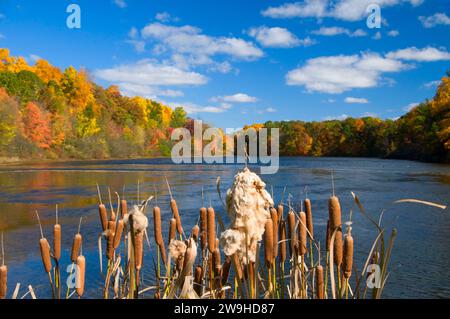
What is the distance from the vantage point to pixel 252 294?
7.01ft

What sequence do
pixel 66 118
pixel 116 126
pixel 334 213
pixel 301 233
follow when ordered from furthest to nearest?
pixel 116 126, pixel 66 118, pixel 301 233, pixel 334 213

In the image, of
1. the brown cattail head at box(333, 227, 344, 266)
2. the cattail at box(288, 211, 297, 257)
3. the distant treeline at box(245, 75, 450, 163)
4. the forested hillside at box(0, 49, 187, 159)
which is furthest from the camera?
the forested hillside at box(0, 49, 187, 159)

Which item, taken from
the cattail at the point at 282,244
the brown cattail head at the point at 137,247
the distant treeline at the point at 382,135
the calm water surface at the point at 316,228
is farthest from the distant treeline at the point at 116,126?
the brown cattail head at the point at 137,247

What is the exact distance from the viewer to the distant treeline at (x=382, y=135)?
51747mm

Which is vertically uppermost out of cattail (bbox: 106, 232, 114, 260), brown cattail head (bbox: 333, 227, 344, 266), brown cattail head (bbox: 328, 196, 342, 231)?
brown cattail head (bbox: 328, 196, 342, 231)

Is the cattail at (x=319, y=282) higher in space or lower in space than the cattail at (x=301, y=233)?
lower

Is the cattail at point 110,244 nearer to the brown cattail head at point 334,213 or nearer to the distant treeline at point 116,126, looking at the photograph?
the brown cattail head at point 334,213

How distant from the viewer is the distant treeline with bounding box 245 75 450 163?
51.7 m

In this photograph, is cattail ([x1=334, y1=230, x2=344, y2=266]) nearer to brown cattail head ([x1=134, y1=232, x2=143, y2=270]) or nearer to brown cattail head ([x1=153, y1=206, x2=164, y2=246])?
brown cattail head ([x1=134, y1=232, x2=143, y2=270])

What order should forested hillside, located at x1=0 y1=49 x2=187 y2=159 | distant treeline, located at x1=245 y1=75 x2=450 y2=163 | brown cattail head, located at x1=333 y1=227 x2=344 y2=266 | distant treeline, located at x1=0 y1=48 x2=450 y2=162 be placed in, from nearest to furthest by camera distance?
brown cattail head, located at x1=333 y1=227 x2=344 y2=266, distant treeline, located at x1=245 y1=75 x2=450 y2=163, distant treeline, located at x1=0 y1=48 x2=450 y2=162, forested hillside, located at x1=0 y1=49 x2=187 y2=159

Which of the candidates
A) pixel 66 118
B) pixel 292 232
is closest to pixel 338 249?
pixel 292 232

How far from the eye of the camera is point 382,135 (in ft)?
282

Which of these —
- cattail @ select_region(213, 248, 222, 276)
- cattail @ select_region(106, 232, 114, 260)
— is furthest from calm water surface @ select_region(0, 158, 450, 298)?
cattail @ select_region(106, 232, 114, 260)

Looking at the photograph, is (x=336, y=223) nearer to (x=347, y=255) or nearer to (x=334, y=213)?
(x=334, y=213)
